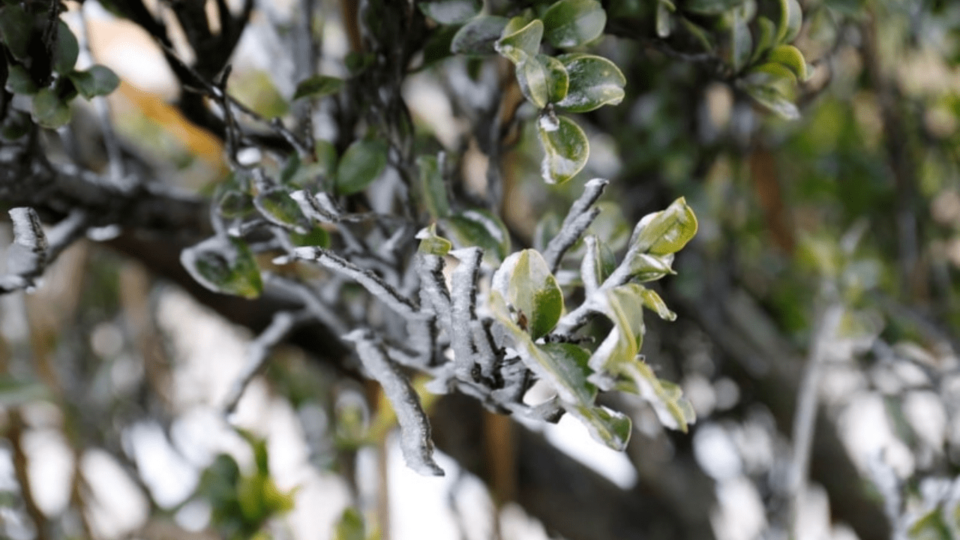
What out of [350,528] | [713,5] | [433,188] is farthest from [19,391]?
[713,5]

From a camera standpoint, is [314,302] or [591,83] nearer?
[591,83]

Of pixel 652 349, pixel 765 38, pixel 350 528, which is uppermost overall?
Result: pixel 765 38

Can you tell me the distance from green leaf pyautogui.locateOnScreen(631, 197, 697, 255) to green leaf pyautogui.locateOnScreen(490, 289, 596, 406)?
39 mm

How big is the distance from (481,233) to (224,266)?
0.32 ft

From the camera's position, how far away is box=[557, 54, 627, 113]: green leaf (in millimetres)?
218

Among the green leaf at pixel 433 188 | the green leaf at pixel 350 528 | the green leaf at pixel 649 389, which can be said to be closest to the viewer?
the green leaf at pixel 649 389

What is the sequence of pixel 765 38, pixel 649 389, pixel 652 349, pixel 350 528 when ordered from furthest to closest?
pixel 652 349 → pixel 350 528 → pixel 765 38 → pixel 649 389

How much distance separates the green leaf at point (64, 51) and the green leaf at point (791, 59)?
9.4 inches

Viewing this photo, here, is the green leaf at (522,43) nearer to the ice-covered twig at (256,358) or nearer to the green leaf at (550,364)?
the green leaf at (550,364)

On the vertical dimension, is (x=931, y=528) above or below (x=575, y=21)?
below

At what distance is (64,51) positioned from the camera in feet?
0.80

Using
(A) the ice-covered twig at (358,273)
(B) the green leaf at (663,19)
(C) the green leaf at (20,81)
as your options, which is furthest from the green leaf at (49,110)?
(B) the green leaf at (663,19)

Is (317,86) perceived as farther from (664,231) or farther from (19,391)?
(19,391)

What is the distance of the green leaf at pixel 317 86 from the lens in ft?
0.91
